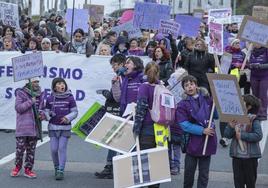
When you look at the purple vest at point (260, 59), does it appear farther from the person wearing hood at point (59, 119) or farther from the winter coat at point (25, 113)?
the winter coat at point (25, 113)

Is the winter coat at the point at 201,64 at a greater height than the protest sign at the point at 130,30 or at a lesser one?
lesser

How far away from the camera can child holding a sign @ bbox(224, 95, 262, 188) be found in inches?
277

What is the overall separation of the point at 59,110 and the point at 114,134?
1.06 m

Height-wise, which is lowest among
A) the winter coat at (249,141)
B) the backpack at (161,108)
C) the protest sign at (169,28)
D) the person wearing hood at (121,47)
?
the winter coat at (249,141)

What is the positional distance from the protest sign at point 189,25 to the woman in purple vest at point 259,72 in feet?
18.7

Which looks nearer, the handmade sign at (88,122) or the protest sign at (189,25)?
the handmade sign at (88,122)

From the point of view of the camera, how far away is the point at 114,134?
8117 mm

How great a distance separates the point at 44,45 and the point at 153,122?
6.14 metres

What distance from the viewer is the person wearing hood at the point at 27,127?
8.91m

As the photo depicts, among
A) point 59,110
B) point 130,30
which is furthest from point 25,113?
point 130,30

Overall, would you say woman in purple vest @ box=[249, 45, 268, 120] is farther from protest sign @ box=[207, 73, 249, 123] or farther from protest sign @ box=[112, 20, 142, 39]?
protest sign @ box=[112, 20, 142, 39]

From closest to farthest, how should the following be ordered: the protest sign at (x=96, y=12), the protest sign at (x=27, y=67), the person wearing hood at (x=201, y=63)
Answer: the protest sign at (x=27, y=67) → the person wearing hood at (x=201, y=63) → the protest sign at (x=96, y=12)

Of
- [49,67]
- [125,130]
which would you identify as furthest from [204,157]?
[49,67]

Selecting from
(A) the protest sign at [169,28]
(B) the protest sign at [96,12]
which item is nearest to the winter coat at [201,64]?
(A) the protest sign at [169,28]
